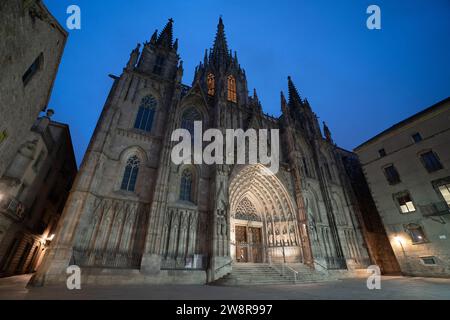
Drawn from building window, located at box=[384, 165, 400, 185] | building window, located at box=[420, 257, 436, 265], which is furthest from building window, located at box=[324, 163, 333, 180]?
building window, located at box=[420, 257, 436, 265]

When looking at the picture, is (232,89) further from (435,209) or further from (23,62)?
(435,209)

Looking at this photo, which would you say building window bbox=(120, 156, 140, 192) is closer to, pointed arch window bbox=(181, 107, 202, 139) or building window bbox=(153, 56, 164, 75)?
pointed arch window bbox=(181, 107, 202, 139)

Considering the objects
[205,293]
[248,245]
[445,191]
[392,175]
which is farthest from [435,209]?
[205,293]

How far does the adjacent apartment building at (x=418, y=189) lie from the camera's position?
1424cm

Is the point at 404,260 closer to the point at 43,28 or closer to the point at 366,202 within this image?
the point at 366,202

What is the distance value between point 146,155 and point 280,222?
1255 cm

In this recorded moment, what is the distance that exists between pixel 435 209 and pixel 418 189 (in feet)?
5.96

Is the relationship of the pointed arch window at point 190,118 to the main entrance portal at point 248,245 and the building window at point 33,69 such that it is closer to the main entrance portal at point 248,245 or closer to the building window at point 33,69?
the main entrance portal at point 248,245

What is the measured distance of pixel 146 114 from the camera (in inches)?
647

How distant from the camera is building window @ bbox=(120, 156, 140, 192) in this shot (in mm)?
13250

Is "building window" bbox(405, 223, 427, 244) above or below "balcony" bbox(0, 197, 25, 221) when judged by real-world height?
below

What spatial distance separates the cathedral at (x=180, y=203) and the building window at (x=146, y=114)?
80 millimetres

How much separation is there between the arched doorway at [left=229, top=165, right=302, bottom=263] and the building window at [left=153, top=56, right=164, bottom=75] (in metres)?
13.4
